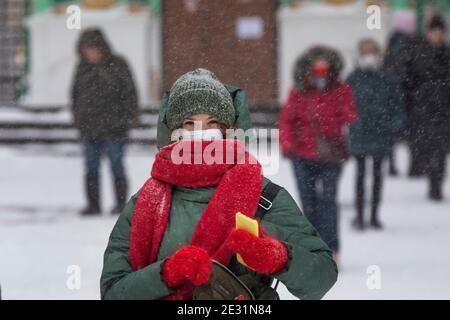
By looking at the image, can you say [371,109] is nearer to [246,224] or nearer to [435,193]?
[435,193]

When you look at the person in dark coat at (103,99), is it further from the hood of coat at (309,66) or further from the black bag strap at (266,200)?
the black bag strap at (266,200)

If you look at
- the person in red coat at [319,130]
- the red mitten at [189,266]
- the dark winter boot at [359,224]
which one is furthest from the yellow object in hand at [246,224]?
the dark winter boot at [359,224]

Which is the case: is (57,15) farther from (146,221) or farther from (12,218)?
(146,221)

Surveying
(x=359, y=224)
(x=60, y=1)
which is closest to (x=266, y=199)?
(x=359, y=224)

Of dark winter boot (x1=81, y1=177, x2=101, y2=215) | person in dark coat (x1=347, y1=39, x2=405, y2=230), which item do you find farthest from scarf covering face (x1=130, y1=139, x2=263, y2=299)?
dark winter boot (x1=81, y1=177, x2=101, y2=215)

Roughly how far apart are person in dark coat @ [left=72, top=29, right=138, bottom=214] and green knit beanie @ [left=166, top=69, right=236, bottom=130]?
5.51 metres

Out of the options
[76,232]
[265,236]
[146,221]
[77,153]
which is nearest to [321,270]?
[265,236]

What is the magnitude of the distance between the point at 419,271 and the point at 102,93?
11.0ft

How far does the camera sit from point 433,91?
8.99 metres

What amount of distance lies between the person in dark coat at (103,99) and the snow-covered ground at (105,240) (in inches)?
27.4

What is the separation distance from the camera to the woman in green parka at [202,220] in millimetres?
2266

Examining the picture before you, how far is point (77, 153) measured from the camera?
13648 millimetres

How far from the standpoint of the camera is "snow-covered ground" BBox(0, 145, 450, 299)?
563cm

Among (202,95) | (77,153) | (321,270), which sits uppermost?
(202,95)
